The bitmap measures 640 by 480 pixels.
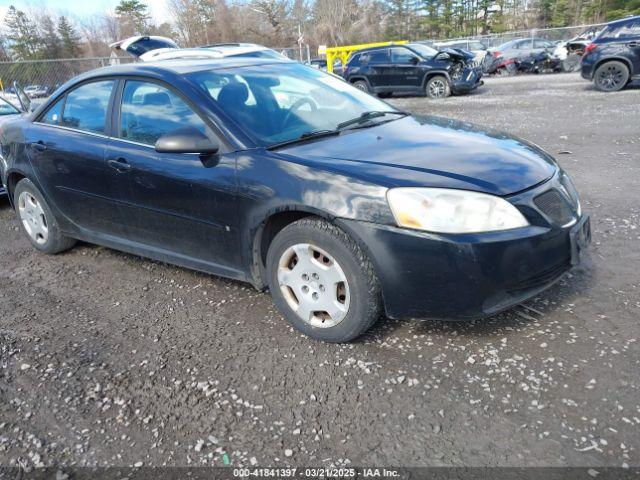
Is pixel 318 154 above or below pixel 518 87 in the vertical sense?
above

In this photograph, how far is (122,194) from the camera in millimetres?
3703

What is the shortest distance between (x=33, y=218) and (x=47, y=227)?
0.25 metres

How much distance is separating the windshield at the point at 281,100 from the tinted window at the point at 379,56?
1287 cm

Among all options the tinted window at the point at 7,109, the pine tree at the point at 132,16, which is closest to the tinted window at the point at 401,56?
the tinted window at the point at 7,109

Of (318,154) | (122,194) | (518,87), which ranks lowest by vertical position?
(518,87)

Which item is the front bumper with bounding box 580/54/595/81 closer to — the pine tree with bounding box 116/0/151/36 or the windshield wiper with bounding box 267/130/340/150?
the windshield wiper with bounding box 267/130/340/150

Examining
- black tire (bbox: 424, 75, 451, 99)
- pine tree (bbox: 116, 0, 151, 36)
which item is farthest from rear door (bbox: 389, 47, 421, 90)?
pine tree (bbox: 116, 0, 151, 36)

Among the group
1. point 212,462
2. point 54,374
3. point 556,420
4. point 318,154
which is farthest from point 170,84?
point 556,420

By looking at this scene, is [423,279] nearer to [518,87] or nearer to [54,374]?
[54,374]

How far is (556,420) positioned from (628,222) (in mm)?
2841

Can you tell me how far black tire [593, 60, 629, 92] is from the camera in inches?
510

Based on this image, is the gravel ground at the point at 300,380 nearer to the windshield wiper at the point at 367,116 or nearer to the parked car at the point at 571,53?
the windshield wiper at the point at 367,116

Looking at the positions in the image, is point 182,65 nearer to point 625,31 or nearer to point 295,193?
point 295,193

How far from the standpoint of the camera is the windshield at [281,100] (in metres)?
3.27
